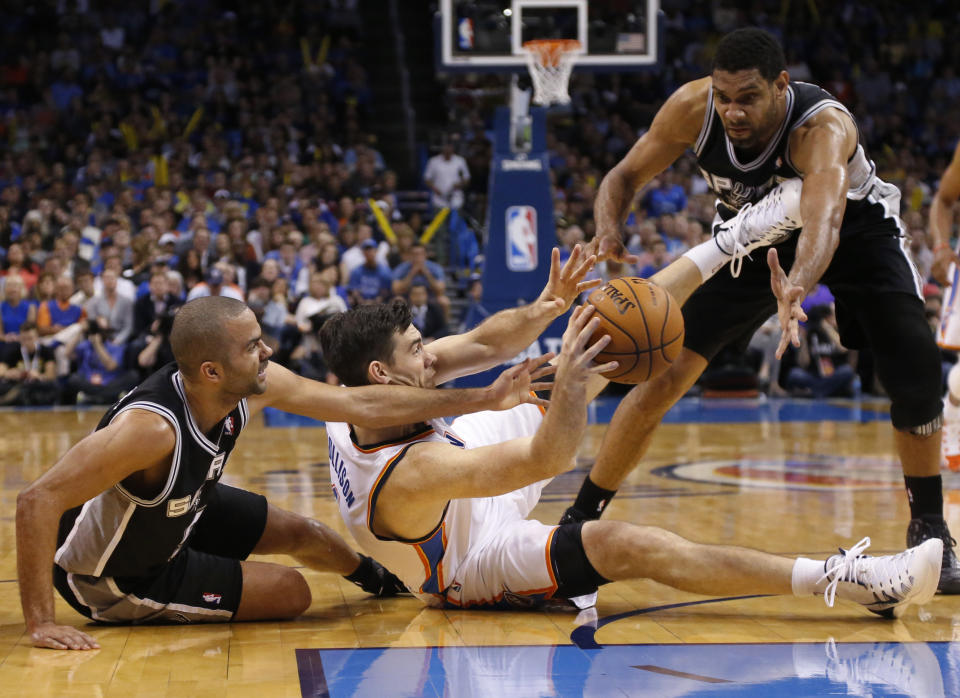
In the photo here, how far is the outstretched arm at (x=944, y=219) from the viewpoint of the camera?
593cm

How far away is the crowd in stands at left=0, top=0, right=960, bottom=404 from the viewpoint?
12562 millimetres

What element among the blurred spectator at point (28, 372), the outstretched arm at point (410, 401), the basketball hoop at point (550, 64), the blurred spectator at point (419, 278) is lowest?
the blurred spectator at point (28, 372)

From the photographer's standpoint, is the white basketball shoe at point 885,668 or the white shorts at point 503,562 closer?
the white basketball shoe at point 885,668

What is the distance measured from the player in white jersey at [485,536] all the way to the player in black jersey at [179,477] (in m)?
0.18

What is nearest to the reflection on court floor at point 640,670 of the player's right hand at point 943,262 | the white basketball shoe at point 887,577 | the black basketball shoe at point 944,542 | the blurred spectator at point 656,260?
the white basketball shoe at point 887,577

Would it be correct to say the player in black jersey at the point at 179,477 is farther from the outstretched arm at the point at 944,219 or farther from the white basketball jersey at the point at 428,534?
the outstretched arm at the point at 944,219

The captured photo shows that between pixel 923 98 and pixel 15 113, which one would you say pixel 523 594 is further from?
pixel 923 98

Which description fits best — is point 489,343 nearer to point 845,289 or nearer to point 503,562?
point 503,562

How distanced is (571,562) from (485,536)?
33 centimetres

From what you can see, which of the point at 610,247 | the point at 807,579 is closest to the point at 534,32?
the point at 610,247

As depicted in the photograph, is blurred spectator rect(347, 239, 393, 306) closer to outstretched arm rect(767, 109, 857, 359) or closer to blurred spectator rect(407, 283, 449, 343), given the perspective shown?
blurred spectator rect(407, 283, 449, 343)

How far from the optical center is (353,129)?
18172mm

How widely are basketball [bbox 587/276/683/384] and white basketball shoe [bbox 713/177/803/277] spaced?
2.27ft

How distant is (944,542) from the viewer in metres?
4.46
